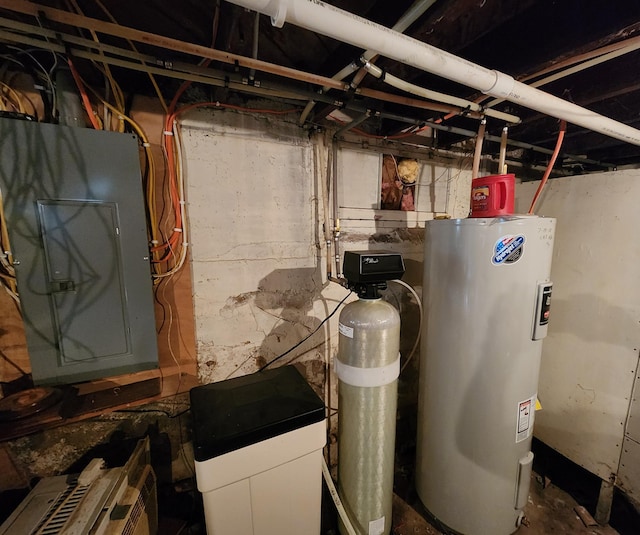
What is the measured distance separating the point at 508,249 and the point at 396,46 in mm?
837

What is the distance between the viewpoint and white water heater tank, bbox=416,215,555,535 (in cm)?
107

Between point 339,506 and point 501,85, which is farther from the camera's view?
point 339,506

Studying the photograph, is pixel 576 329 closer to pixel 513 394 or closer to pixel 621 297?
pixel 621 297

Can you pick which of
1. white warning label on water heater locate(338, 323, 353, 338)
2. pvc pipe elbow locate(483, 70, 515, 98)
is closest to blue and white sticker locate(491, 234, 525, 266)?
pvc pipe elbow locate(483, 70, 515, 98)

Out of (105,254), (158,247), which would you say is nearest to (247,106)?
(158,247)

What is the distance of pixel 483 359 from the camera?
1.13 m

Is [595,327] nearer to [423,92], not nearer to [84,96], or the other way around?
[423,92]

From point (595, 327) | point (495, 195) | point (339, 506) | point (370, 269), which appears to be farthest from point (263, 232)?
point (595, 327)

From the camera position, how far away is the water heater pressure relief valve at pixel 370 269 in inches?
40.3

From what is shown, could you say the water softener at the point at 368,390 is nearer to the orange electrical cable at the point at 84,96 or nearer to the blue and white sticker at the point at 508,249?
the blue and white sticker at the point at 508,249

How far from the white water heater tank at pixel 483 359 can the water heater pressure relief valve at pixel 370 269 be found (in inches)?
11.5

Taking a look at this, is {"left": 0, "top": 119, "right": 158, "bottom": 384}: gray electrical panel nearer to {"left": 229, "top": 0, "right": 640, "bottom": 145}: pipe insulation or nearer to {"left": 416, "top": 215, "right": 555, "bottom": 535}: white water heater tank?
{"left": 229, "top": 0, "right": 640, "bottom": 145}: pipe insulation

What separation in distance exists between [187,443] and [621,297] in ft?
7.34

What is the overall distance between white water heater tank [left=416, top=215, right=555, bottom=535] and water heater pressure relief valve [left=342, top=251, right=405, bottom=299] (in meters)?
0.29
